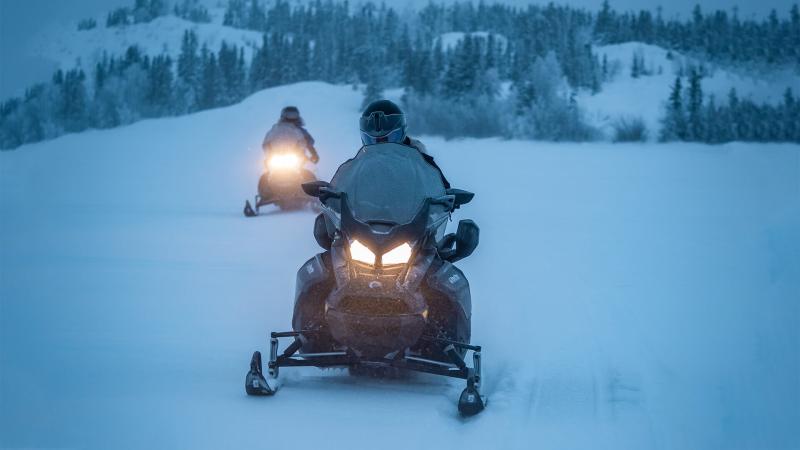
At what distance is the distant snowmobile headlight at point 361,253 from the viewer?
14.6 ft

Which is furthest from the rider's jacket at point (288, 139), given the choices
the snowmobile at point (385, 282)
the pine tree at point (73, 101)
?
the pine tree at point (73, 101)

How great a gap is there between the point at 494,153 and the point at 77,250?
547 inches

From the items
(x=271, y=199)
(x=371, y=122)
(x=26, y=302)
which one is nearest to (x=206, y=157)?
(x=271, y=199)

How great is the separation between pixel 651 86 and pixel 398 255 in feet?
103

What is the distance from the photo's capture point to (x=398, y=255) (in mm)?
4477

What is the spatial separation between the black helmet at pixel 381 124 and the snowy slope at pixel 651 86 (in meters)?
17.8

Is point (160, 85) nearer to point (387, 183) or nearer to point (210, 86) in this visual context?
point (210, 86)

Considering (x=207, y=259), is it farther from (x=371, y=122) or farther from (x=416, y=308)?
(x=416, y=308)

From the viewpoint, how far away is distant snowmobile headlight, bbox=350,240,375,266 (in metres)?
4.46

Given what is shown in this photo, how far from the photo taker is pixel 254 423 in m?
4.21

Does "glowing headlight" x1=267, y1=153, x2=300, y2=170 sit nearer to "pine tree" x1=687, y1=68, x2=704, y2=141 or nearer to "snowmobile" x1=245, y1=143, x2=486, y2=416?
"snowmobile" x1=245, y1=143, x2=486, y2=416

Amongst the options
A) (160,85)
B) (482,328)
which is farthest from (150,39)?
(482,328)

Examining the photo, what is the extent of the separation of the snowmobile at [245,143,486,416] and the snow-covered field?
0.77 feet

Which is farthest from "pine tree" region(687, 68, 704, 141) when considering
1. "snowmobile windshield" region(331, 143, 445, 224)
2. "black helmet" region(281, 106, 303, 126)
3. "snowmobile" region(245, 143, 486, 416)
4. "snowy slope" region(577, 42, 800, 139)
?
"snowmobile windshield" region(331, 143, 445, 224)
